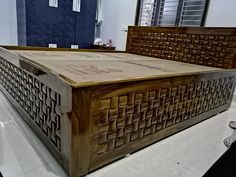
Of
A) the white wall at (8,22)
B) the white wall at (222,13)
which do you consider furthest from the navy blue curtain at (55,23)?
the white wall at (222,13)

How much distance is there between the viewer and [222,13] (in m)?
2.38

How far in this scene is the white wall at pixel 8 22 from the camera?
292cm

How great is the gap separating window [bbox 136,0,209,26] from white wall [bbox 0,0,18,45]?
214cm

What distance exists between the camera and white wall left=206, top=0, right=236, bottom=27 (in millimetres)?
2283

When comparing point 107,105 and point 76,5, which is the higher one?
point 76,5

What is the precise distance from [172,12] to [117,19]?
1156 millimetres

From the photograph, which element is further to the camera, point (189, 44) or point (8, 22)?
point (8, 22)

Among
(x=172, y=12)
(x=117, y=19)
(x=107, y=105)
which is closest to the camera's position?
(x=107, y=105)

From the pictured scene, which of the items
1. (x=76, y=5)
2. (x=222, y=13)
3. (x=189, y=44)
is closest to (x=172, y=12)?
(x=222, y=13)

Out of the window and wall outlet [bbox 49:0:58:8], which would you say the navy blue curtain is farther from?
the window

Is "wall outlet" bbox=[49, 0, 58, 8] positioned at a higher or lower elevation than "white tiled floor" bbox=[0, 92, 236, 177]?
higher

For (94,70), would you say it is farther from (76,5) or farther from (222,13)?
(76,5)

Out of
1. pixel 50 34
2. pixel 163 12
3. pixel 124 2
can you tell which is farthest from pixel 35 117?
pixel 124 2

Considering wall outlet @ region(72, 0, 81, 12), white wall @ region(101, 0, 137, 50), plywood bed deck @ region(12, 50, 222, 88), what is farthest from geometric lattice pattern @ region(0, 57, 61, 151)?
white wall @ region(101, 0, 137, 50)
